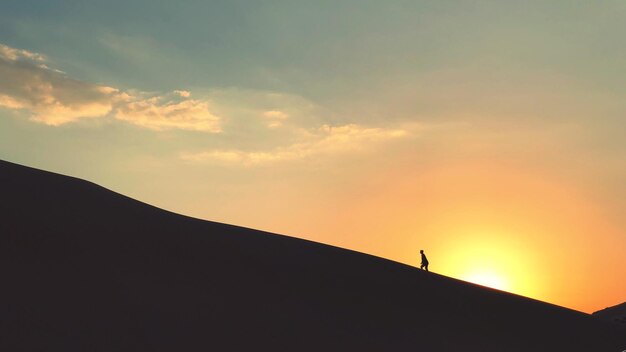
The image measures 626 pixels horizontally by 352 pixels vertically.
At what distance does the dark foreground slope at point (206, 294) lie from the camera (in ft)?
27.8

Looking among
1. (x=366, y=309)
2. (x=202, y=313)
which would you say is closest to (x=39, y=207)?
(x=202, y=313)

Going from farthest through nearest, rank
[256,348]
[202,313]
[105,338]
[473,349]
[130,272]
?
[473,349]
[130,272]
[202,313]
[256,348]
[105,338]

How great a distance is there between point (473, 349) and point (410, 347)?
1.42 meters

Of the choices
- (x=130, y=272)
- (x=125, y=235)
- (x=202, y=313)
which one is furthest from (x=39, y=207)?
(x=202, y=313)

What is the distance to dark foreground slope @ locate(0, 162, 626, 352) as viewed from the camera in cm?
846

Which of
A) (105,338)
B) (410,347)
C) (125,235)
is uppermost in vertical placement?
(125,235)

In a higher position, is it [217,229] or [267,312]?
[217,229]

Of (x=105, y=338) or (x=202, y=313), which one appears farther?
(x=202, y=313)

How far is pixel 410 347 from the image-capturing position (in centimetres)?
1066

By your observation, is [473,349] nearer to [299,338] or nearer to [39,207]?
[299,338]

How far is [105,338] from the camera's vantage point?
7.97m

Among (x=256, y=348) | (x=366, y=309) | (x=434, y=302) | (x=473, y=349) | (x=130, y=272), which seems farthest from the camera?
(x=434, y=302)

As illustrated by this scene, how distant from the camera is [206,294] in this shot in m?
10.4

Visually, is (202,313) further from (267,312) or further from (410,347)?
(410,347)
